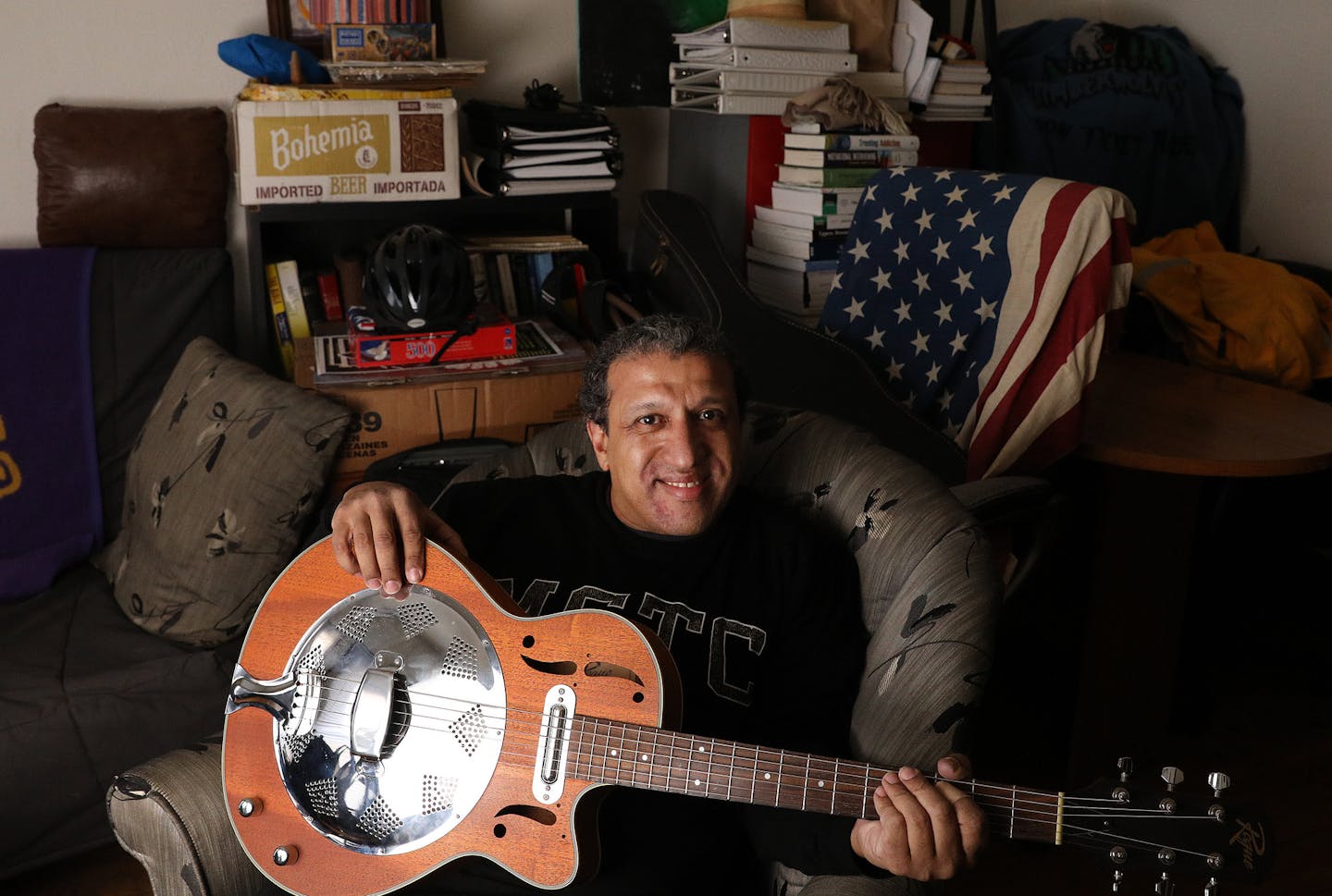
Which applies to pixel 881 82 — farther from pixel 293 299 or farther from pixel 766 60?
pixel 293 299

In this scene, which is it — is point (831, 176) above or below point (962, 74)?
below

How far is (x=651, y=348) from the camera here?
150 centimetres

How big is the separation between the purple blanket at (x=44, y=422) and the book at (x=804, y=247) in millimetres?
1539

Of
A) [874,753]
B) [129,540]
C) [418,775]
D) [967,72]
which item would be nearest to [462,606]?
[418,775]

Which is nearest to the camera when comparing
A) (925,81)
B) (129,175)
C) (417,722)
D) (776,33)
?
(417,722)

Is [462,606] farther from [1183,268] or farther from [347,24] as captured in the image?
[1183,268]

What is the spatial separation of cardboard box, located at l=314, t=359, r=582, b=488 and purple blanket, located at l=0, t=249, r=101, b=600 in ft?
1.58

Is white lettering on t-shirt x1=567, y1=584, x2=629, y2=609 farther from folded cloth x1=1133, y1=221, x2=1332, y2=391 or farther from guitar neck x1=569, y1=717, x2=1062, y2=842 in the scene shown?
folded cloth x1=1133, y1=221, x2=1332, y2=391

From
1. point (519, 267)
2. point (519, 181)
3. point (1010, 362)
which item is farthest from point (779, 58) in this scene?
point (1010, 362)

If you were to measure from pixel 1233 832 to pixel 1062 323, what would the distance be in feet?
3.67

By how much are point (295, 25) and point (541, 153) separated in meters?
0.64

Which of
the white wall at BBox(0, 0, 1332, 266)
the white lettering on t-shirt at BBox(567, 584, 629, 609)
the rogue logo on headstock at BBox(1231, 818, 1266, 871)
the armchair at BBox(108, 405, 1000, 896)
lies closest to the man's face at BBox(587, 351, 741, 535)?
the white lettering on t-shirt at BBox(567, 584, 629, 609)

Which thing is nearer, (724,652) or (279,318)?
(724,652)

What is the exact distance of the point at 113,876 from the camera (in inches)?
82.3
